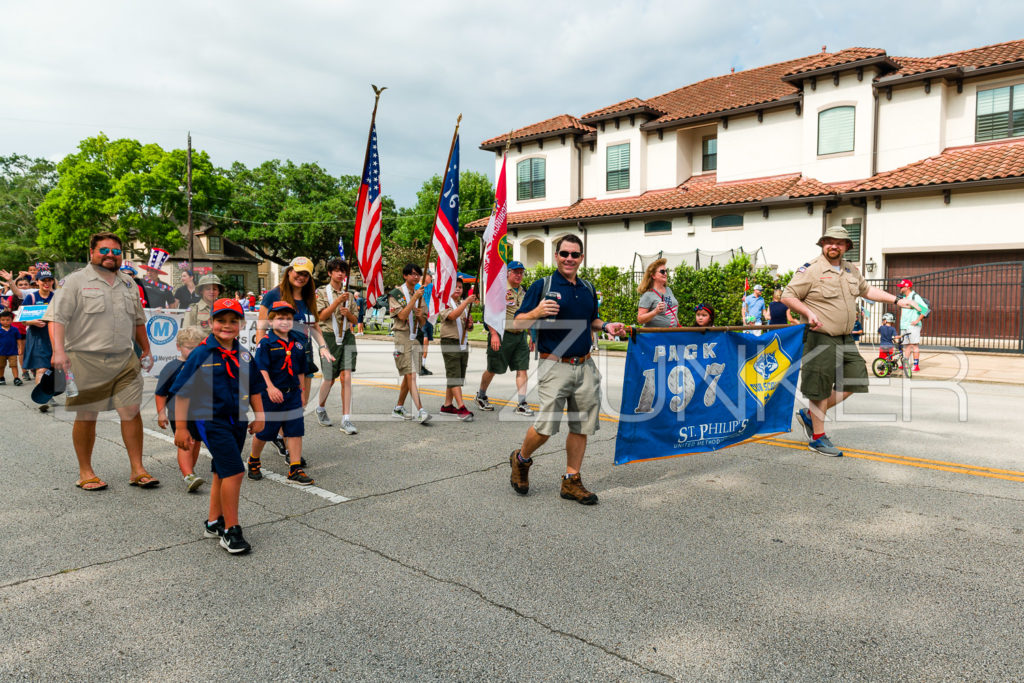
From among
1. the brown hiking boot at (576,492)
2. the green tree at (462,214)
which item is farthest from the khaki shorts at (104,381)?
the green tree at (462,214)

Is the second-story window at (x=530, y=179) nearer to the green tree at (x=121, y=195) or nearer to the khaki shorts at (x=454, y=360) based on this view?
the khaki shorts at (x=454, y=360)

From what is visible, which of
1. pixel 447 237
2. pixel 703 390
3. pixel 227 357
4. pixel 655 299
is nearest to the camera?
pixel 227 357

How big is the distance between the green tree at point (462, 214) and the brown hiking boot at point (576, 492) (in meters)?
47.2

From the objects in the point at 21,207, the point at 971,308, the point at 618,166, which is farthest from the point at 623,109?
the point at 21,207

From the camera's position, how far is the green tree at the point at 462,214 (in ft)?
180

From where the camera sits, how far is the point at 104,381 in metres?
5.50

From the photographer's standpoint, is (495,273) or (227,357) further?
(495,273)

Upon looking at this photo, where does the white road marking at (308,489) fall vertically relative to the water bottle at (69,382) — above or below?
below

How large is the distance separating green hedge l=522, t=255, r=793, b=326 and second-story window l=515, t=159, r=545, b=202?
7771 mm

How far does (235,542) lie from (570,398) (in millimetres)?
2544

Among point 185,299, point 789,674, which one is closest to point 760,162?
point 185,299

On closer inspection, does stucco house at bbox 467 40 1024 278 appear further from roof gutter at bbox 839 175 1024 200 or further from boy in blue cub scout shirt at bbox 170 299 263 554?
boy in blue cub scout shirt at bbox 170 299 263 554

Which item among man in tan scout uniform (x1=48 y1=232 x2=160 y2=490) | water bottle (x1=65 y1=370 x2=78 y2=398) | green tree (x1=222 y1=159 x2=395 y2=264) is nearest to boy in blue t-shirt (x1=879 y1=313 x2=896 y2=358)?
man in tan scout uniform (x1=48 y1=232 x2=160 y2=490)

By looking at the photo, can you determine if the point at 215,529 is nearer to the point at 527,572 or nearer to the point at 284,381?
the point at 284,381
